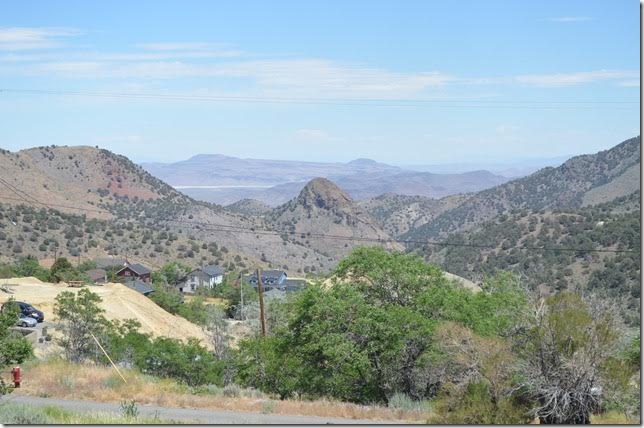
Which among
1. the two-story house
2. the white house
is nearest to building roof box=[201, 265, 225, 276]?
the white house

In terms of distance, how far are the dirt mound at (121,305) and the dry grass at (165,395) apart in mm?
29278

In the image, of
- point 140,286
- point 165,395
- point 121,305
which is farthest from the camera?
point 140,286

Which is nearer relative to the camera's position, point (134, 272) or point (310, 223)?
point (134, 272)

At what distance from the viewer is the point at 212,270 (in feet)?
308

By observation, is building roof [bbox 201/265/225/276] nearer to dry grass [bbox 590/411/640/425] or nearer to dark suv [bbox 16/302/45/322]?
dark suv [bbox 16/302/45/322]

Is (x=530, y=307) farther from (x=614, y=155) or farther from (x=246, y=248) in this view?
(x=614, y=155)

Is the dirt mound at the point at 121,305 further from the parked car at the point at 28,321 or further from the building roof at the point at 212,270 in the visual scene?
the building roof at the point at 212,270

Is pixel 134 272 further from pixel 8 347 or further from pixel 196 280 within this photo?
pixel 8 347

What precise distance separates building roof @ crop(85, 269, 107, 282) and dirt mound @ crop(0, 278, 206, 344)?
10939 millimetres

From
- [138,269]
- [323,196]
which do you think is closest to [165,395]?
[138,269]

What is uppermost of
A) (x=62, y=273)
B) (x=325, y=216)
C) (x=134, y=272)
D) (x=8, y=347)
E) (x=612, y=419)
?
(x=8, y=347)

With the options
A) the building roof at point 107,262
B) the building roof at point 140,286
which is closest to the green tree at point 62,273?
the building roof at point 140,286

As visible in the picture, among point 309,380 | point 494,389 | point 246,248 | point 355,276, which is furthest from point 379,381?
point 246,248

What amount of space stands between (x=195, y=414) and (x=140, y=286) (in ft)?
194
